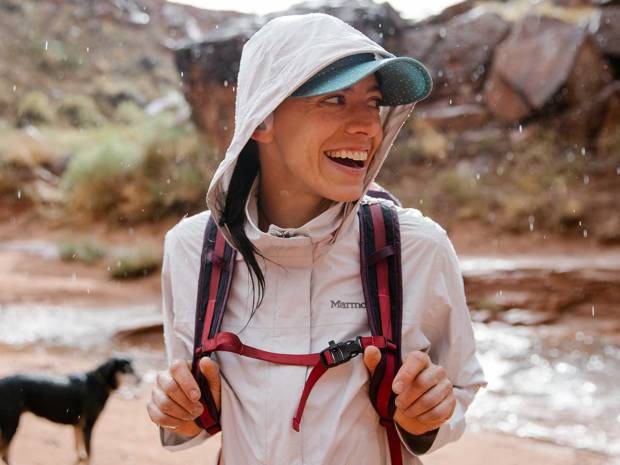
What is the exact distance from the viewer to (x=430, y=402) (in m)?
1.08

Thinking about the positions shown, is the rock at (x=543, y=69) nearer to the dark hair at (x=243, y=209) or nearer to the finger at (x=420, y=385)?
the dark hair at (x=243, y=209)

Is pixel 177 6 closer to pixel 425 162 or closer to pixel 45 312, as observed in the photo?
pixel 425 162

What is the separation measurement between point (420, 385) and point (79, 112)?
99.5 feet

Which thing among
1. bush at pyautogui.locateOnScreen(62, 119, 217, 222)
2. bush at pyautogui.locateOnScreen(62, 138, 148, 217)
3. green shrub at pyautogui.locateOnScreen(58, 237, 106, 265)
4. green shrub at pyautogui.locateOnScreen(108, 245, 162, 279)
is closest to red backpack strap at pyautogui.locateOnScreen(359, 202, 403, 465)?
green shrub at pyautogui.locateOnScreen(108, 245, 162, 279)

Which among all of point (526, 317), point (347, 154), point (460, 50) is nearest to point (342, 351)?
point (347, 154)

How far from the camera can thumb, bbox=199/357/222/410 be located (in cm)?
112

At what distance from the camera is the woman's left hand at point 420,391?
1.05 metres

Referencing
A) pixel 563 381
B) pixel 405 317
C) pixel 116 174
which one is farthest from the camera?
pixel 116 174

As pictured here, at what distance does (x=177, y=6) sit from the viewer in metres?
42.1

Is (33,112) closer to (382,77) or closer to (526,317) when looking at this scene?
(526,317)

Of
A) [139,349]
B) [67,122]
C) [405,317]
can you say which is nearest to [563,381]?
[139,349]

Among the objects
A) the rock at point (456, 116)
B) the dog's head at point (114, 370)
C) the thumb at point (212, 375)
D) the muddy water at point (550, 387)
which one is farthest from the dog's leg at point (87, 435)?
the rock at point (456, 116)

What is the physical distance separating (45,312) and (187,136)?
8.54 m

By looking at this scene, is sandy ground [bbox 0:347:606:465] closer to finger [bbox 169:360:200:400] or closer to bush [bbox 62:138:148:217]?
finger [bbox 169:360:200:400]
